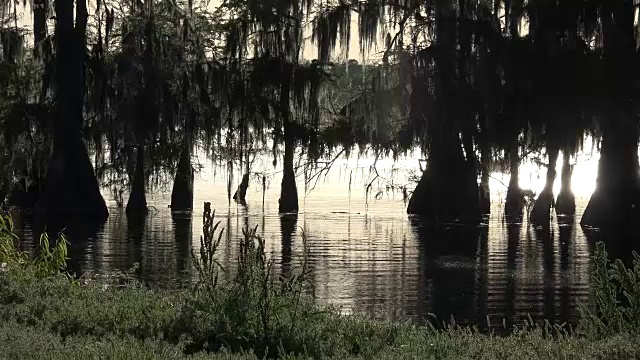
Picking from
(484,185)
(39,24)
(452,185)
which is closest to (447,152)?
(452,185)

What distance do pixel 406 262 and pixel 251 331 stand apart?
13.8 m

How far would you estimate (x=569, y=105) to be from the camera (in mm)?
34688

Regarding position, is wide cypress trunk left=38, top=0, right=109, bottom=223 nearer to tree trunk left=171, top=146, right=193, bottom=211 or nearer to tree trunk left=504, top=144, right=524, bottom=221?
tree trunk left=171, top=146, right=193, bottom=211

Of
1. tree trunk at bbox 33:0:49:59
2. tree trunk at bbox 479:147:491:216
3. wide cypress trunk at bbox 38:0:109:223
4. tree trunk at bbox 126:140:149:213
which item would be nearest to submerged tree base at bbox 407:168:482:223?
tree trunk at bbox 479:147:491:216

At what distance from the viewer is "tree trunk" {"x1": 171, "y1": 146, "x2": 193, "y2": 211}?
151ft

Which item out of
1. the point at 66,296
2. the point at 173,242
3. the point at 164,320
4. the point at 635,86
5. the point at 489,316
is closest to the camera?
the point at 164,320

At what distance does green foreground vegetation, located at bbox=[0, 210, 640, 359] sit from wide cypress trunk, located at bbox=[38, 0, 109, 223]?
26073 mm

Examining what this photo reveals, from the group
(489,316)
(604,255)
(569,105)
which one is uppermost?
(569,105)

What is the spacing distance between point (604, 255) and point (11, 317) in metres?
5.59

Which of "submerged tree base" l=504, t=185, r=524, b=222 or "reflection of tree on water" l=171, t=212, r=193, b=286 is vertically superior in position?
"submerged tree base" l=504, t=185, r=524, b=222

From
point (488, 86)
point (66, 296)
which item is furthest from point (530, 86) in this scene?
point (66, 296)

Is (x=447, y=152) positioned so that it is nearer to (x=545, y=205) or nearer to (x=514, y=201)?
(x=545, y=205)

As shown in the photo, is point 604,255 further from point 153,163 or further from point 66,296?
point 153,163

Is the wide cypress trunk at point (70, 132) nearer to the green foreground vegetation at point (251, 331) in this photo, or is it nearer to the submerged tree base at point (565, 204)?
the submerged tree base at point (565, 204)
